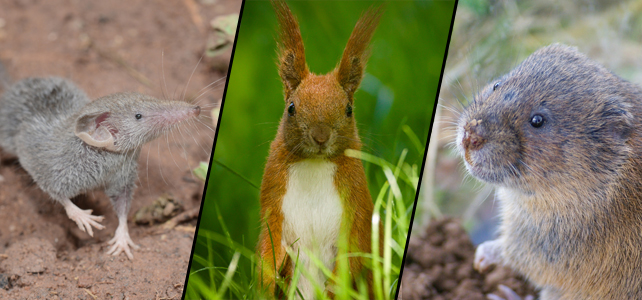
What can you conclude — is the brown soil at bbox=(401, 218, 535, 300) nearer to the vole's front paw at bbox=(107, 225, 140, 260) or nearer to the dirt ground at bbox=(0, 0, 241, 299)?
the dirt ground at bbox=(0, 0, 241, 299)

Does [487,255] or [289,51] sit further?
[487,255]

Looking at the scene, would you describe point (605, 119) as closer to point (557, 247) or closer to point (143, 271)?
point (557, 247)

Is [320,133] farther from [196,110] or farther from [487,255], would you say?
[487,255]

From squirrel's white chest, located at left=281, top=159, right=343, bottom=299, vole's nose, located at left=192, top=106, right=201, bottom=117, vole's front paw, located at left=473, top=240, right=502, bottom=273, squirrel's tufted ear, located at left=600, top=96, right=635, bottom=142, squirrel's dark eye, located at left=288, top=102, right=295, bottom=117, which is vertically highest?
squirrel's tufted ear, located at left=600, top=96, right=635, bottom=142

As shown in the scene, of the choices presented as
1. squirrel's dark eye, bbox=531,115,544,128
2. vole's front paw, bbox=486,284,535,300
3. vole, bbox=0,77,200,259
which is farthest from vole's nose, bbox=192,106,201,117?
vole's front paw, bbox=486,284,535,300

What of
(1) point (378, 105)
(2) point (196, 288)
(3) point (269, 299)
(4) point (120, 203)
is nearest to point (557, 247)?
(1) point (378, 105)

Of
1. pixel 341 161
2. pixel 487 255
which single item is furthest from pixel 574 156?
pixel 341 161

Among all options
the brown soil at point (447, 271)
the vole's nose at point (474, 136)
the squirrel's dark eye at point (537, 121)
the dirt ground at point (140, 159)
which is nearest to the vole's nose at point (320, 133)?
the vole's nose at point (474, 136)
